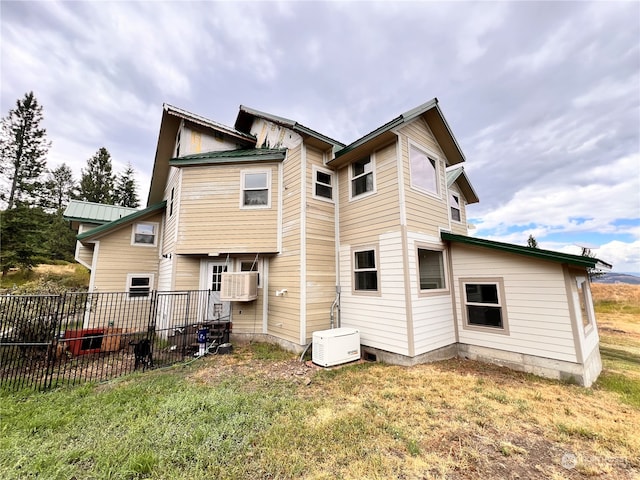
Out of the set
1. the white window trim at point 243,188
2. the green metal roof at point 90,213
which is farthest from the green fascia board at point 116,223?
the white window trim at point 243,188

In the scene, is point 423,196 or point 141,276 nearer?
point 423,196

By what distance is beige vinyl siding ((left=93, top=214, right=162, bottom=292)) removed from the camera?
10.1 meters

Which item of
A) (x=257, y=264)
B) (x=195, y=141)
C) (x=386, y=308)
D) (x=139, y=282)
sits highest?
(x=195, y=141)

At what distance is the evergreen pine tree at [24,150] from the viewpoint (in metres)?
23.1

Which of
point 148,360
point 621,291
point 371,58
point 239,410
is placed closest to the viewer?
point 239,410

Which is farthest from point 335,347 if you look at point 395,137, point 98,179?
point 98,179

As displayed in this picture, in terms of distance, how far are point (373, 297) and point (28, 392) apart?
7401mm

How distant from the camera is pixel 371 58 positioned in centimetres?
1009

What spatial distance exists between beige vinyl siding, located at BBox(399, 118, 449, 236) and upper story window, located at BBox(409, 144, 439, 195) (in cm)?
16

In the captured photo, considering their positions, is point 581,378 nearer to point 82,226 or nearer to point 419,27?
point 419,27

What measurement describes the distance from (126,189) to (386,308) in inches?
1467

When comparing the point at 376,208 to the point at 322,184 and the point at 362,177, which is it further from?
the point at 322,184

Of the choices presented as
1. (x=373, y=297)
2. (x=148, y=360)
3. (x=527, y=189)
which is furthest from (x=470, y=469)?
(x=527, y=189)

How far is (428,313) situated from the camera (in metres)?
6.38
